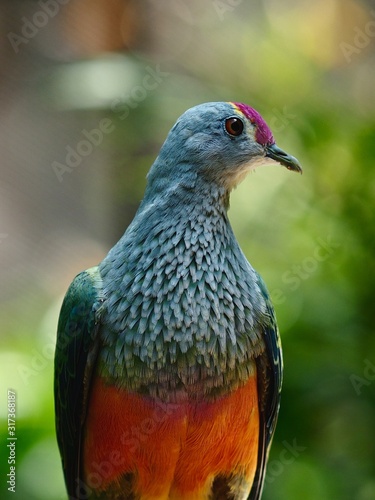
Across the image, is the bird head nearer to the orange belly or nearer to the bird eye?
Answer: the bird eye

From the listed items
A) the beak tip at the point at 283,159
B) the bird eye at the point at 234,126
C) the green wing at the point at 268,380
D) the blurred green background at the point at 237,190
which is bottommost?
the green wing at the point at 268,380

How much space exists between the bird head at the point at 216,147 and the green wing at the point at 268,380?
1.26 feet

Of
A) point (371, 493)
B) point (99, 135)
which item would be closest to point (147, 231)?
point (371, 493)

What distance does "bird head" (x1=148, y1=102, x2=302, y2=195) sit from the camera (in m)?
2.13

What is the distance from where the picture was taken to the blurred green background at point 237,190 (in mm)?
3705

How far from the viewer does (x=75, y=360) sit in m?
2.25

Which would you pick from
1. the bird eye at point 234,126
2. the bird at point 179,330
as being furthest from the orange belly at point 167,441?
the bird eye at point 234,126

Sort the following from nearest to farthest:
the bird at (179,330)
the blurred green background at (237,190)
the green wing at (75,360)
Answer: the bird at (179,330) → the green wing at (75,360) → the blurred green background at (237,190)

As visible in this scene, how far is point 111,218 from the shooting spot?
17.3 ft

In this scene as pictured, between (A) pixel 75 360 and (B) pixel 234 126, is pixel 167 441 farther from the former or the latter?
(B) pixel 234 126

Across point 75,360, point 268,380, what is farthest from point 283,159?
point 75,360

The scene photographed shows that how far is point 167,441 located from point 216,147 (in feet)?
2.84

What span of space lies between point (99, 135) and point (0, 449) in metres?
2.36

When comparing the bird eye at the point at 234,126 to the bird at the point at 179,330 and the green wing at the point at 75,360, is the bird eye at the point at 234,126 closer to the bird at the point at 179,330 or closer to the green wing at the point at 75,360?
the bird at the point at 179,330
